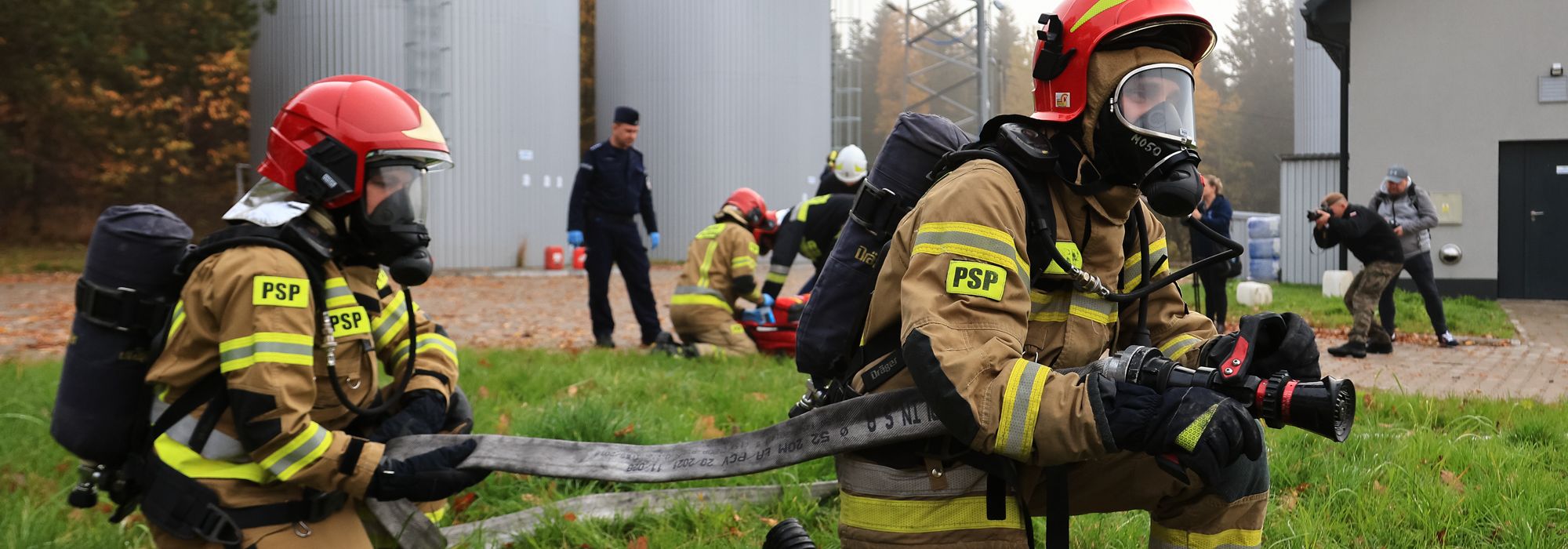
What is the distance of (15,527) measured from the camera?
4.12m

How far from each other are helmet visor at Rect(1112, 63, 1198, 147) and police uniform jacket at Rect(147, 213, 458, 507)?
212 cm

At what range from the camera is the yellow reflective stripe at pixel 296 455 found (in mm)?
3035

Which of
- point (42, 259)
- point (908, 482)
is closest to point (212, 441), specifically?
point (908, 482)

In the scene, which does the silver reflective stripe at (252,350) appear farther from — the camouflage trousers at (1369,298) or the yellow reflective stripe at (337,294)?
the camouflage trousers at (1369,298)

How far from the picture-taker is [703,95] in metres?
26.5

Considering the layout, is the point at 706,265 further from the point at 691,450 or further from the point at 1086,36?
the point at 1086,36

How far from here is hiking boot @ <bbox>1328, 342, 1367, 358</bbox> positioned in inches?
386

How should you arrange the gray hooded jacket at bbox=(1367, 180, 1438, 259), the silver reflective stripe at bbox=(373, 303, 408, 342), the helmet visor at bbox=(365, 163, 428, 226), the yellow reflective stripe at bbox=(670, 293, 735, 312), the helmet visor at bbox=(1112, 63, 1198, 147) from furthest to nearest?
the gray hooded jacket at bbox=(1367, 180, 1438, 259)
the yellow reflective stripe at bbox=(670, 293, 735, 312)
the silver reflective stripe at bbox=(373, 303, 408, 342)
the helmet visor at bbox=(365, 163, 428, 226)
the helmet visor at bbox=(1112, 63, 1198, 147)

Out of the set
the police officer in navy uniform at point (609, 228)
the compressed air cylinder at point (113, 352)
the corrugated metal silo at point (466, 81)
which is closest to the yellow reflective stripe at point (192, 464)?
the compressed air cylinder at point (113, 352)

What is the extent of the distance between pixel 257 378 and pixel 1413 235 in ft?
36.7

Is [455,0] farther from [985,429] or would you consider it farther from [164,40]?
[985,429]

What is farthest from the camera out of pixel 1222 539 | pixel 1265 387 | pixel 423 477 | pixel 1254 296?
pixel 1254 296

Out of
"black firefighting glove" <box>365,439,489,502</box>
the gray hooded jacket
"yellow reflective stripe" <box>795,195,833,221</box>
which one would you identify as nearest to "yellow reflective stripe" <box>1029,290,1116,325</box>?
"black firefighting glove" <box>365,439,489,502</box>

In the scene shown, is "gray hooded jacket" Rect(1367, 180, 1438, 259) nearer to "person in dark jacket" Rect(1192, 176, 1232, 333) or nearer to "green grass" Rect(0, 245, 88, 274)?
"person in dark jacket" Rect(1192, 176, 1232, 333)
